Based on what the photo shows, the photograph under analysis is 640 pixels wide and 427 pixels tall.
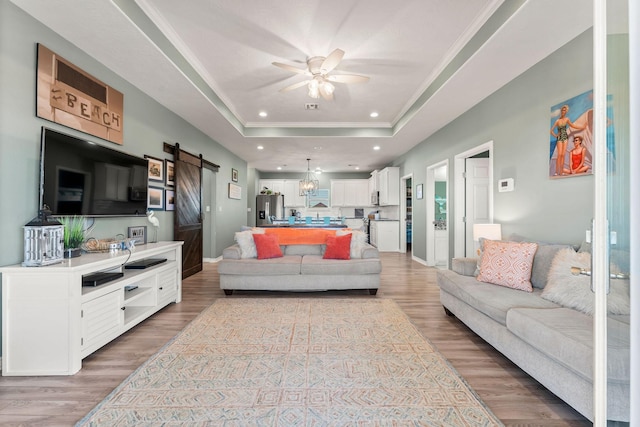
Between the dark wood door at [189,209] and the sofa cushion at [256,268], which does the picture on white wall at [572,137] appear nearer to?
the sofa cushion at [256,268]

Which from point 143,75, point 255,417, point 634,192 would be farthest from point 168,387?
point 143,75

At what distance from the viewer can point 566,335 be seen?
1.54 m

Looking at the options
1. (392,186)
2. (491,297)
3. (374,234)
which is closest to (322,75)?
(491,297)

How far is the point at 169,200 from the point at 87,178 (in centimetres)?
163

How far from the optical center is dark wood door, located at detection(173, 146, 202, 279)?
4.39 metres

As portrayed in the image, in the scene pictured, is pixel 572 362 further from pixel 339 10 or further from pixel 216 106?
pixel 216 106

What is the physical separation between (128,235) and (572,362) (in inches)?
158

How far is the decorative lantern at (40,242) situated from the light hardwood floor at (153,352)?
79 cm

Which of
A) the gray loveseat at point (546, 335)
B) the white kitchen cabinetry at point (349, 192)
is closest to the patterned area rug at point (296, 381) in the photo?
the gray loveseat at point (546, 335)

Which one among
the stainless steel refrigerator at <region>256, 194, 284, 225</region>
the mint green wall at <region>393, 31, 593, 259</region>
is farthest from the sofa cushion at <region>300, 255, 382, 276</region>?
the stainless steel refrigerator at <region>256, 194, 284, 225</region>

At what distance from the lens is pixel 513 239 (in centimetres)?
317

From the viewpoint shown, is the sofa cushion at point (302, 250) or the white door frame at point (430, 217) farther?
the white door frame at point (430, 217)

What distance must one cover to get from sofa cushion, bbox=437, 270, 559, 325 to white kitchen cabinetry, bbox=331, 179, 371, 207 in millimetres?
7295

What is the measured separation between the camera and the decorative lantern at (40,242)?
2008 millimetres
